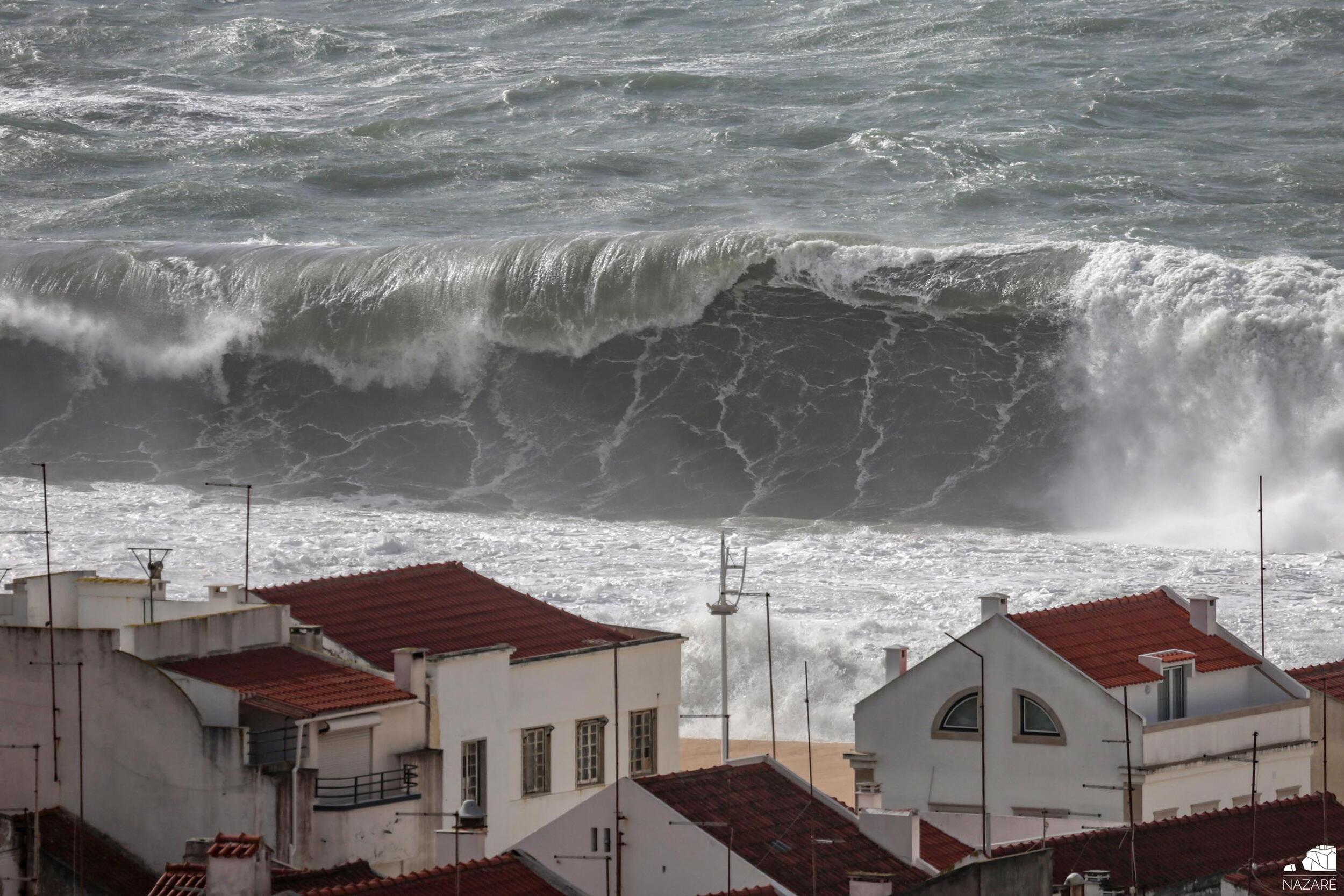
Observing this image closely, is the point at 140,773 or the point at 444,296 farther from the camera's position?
the point at 444,296

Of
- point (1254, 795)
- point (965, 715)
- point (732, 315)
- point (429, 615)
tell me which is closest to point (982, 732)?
point (965, 715)

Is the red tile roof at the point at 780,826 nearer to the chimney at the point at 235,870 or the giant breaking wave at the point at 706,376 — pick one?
the chimney at the point at 235,870

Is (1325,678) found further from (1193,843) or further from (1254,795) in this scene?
(1193,843)

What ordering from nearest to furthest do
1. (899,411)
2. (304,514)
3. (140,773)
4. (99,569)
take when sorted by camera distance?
(140,773) < (99,569) < (304,514) < (899,411)

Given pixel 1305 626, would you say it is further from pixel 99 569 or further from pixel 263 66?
pixel 263 66

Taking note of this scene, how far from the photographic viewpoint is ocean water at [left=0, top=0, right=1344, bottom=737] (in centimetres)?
4566

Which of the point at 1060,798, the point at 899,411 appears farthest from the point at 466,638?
the point at 899,411

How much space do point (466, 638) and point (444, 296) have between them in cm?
3642

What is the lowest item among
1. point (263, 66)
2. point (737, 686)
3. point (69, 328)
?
point (737, 686)

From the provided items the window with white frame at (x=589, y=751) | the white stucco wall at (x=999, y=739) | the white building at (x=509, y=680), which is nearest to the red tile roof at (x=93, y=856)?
the white building at (x=509, y=680)

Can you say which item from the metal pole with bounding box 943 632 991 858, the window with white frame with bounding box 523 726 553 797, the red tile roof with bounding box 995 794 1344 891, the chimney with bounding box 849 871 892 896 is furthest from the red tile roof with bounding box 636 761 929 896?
the window with white frame with bounding box 523 726 553 797

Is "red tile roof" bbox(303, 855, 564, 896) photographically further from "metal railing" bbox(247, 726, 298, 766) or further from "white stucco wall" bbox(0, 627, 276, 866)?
"metal railing" bbox(247, 726, 298, 766)

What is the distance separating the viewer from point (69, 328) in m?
59.6

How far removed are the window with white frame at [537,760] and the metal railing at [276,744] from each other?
312 centimetres
